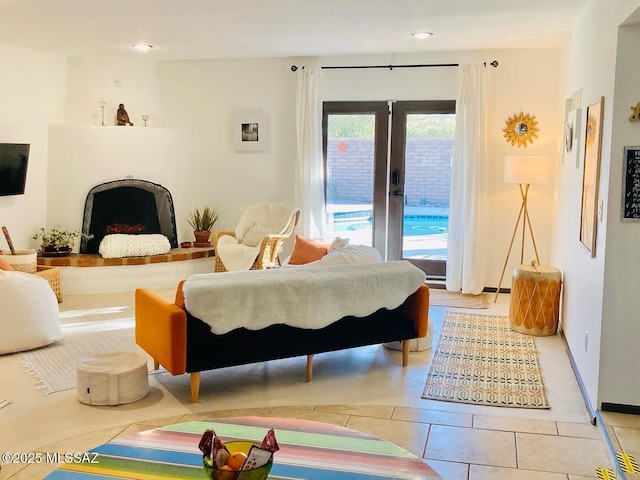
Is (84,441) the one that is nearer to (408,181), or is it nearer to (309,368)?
(309,368)

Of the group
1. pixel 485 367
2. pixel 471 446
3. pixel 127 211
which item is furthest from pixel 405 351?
pixel 127 211

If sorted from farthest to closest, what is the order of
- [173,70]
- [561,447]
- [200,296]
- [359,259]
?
[173,70], [359,259], [200,296], [561,447]

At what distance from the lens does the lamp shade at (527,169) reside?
6469 mm

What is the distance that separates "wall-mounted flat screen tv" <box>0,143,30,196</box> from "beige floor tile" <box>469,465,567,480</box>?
515 cm

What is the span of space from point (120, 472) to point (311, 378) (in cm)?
246

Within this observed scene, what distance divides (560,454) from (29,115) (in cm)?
598

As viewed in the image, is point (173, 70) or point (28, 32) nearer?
point (28, 32)

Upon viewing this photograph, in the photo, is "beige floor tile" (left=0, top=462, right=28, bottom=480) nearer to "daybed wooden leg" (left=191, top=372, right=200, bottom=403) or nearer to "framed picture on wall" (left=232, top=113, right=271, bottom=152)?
"daybed wooden leg" (left=191, top=372, right=200, bottom=403)

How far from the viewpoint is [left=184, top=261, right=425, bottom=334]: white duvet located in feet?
12.9

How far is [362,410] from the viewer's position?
3.98 meters

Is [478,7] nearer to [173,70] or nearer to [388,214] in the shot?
[388,214]

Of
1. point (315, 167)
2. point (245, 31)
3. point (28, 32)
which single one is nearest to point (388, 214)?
point (315, 167)

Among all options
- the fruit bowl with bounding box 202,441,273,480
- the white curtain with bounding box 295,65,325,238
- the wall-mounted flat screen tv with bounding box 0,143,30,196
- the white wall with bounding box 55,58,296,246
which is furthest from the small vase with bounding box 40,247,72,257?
the fruit bowl with bounding box 202,441,273,480

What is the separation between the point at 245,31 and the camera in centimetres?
601
